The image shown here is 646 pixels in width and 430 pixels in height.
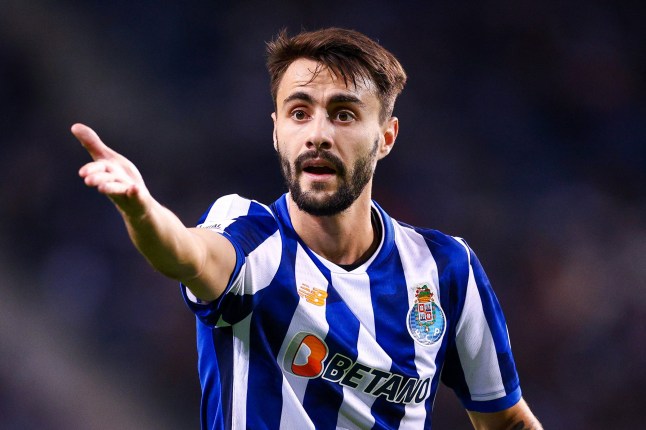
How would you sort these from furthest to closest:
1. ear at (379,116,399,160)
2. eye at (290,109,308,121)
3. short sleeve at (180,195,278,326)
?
ear at (379,116,399,160) < eye at (290,109,308,121) < short sleeve at (180,195,278,326)

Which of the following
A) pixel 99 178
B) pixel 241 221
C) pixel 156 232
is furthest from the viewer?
pixel 241 221

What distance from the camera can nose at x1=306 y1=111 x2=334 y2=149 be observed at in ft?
8.04

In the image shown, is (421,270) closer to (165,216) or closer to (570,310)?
(165,216)

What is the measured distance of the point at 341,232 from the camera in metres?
2.61

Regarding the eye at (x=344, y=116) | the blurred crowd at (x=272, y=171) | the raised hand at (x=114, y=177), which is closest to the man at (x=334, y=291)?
the eye at (x=344, y=116)

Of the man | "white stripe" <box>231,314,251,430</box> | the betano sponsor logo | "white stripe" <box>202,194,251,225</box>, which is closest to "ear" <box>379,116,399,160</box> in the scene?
the man

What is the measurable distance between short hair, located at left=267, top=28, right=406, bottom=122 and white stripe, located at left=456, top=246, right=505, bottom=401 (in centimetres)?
67

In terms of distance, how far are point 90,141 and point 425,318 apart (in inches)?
49.7

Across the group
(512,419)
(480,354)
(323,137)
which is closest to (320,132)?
(323,137)

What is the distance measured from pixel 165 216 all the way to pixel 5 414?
3.32 meters

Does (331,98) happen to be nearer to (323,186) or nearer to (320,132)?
(320,132)

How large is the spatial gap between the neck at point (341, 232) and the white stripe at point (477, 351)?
369 millimetres

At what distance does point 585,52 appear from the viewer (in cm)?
568

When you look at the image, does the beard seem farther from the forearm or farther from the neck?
the forearm
